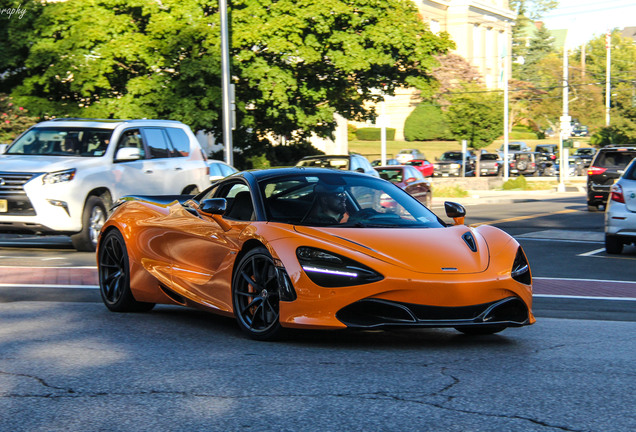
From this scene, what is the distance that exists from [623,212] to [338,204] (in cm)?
826

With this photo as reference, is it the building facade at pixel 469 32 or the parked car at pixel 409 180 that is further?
the building facade at pixel 469 32

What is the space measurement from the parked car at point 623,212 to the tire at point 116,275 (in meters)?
8.40

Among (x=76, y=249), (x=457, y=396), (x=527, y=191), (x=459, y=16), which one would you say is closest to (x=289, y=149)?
(x=527, y=191)

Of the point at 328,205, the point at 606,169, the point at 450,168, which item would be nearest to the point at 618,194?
the point at 328,205

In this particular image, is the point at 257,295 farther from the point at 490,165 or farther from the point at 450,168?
the point at 450,168

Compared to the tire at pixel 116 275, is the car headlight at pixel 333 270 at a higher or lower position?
higher

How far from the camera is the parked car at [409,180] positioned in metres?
25.2

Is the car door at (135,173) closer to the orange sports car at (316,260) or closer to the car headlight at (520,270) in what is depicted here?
the orange sports car at (316,260)

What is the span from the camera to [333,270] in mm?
6574

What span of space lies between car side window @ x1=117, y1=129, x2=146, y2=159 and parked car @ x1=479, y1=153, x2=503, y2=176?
1845 inches

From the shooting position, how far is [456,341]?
7.25 metres

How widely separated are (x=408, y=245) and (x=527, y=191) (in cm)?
3975

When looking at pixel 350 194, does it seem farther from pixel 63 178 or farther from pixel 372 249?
pixel 63 178

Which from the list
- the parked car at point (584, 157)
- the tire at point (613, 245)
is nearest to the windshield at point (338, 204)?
the tire at point (613, 245)
